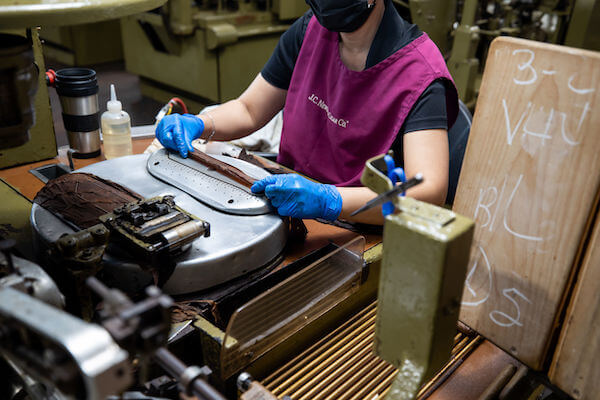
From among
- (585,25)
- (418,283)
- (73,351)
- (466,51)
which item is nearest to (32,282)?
(73,351)

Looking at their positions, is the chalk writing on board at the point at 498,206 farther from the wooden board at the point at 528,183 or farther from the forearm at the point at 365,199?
the forearm at the point at 365,199

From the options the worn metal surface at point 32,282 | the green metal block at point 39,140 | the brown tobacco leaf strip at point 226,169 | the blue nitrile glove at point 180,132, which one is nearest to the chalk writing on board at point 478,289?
the brown tobacco leaf strip at point 226,169

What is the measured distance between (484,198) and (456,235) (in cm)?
24

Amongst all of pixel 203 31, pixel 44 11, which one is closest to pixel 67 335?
pixel 44 11

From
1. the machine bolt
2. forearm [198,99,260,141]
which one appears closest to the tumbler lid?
forearm [198,99,260,141]

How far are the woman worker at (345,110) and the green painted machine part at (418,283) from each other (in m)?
0.46

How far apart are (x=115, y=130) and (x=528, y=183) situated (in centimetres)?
121

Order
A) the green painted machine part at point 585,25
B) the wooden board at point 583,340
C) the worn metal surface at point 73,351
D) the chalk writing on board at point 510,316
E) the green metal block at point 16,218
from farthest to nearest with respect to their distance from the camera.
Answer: the green painted machine part at point 585,25 < the green metal block at point 16,218 < the chalk writing on board at point 510,316 < the wooden board at point 583,340 < the worn metal surface at point 73,351

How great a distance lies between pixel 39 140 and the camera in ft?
5.01

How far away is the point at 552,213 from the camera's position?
0.75m

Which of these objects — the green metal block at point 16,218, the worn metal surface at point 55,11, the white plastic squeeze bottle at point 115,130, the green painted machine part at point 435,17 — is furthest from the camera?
the green painted machine part at point 435,17

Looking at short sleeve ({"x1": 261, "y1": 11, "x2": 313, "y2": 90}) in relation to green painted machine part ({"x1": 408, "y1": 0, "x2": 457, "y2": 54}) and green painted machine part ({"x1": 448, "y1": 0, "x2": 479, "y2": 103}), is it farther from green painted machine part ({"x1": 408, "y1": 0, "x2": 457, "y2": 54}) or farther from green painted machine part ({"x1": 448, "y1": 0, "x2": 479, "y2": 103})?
green painted machine part ({"x1": 448, "y1": 0, "x2": 479, "y2": 103})

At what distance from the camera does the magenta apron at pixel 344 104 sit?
144 centimetres

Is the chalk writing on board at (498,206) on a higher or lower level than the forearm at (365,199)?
higher
